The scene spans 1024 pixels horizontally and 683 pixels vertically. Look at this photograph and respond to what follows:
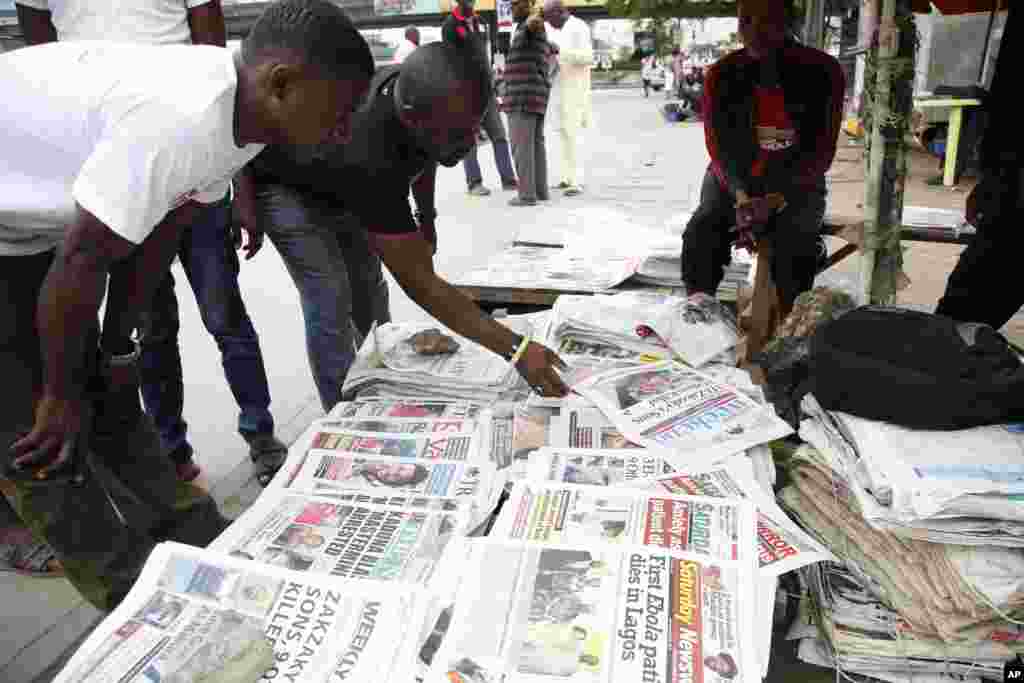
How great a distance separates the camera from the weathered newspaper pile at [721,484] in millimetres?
968

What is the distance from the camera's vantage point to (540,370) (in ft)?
4.47

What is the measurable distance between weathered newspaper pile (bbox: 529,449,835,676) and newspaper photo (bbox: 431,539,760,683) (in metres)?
0.05

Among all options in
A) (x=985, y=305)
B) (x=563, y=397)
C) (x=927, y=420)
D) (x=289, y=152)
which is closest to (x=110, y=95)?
(x=289, y=152)

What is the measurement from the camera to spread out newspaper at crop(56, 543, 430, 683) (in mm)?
834

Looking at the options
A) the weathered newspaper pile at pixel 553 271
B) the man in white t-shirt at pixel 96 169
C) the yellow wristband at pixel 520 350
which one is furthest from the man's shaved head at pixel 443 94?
the weathered newspaper pile at pixel 553 271

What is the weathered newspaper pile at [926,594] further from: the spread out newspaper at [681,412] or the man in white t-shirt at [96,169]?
the man in white t-shirt at [96,169]

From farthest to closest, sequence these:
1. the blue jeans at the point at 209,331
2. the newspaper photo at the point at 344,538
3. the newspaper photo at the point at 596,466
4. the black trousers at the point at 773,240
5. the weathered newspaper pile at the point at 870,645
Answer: the black trousers at the point at 773,240 → the blue jeans at the point at 209,331 → the newspaper photo at the point at 596,466 → the newspaper photo at the point at 344,538 → the weathered newspaper pile at the point at 870,645

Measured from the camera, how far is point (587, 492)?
3.64 feet

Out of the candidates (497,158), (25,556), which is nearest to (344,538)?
(25,556)

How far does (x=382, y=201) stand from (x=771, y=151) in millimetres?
1234

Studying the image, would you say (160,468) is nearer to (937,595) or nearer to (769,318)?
(937,595)

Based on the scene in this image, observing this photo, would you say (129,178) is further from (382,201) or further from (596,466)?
(596,466)

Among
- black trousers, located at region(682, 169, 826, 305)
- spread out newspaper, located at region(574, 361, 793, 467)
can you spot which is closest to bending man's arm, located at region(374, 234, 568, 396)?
spread out newspaper, located at region(574, 361, 793, 467)

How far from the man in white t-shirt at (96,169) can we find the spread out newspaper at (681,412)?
71cm
